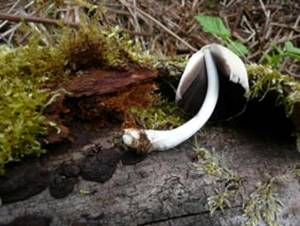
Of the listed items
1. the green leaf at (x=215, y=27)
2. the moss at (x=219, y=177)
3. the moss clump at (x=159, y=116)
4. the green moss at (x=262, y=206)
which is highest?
the moss clump at (x=159, y=116)

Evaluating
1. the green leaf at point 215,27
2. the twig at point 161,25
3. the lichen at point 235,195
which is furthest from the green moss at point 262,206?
the twig at point 161,25

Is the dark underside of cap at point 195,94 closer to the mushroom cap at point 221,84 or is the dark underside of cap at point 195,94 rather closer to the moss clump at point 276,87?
the mushroom cap at point 221,84

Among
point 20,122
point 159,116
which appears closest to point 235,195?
point 159,116

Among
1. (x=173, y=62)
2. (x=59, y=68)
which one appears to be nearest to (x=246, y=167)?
(x=173, y=62)

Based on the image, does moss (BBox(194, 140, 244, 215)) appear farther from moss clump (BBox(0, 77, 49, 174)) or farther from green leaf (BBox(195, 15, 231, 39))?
green leaf (BBox(195, 15, 231, 39))

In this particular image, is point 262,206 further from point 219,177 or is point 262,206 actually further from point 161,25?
point 161,25

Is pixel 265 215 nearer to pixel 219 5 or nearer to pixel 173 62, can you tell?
pixel 173 62

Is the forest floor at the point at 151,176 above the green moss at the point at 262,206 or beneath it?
above

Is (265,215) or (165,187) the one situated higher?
(165,187)
